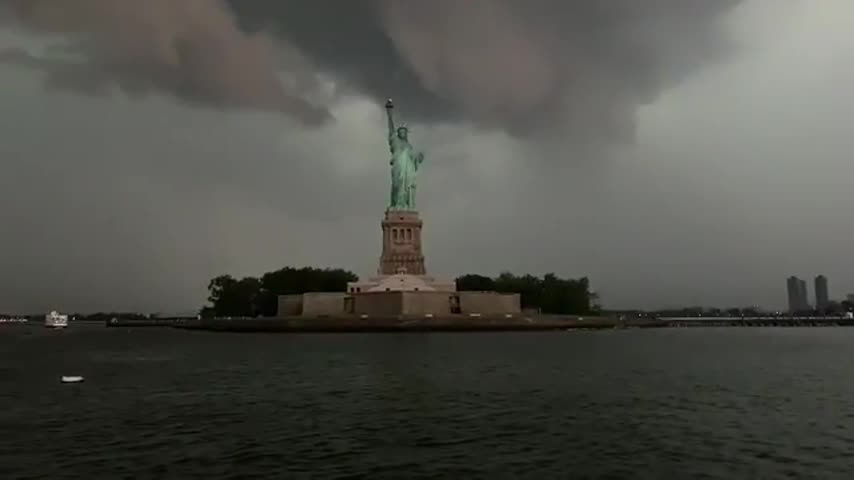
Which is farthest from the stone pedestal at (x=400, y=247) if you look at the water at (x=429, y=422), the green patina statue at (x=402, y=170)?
the water at (x=429, y=422)

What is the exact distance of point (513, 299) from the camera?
79250 millimetres

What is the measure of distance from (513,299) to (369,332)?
1813cm

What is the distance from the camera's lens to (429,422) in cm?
1689

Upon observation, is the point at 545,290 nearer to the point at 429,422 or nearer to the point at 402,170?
the point at 402,170

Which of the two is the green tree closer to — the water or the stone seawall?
the stone seawall

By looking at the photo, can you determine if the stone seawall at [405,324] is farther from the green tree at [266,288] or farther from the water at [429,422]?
the water at [429,422]

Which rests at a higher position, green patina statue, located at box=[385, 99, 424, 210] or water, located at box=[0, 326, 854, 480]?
green patina statue, located at box=[385, 99, 424, 210]

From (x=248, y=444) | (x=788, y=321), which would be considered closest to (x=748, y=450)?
(x=248, y=444)

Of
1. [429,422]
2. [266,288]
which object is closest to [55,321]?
[266,288]

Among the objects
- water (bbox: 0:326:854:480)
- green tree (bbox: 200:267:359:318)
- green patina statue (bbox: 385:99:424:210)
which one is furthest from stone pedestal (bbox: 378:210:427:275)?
water (bbox: 0:326:854:480)

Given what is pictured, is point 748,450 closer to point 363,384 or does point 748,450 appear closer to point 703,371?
point 363,384

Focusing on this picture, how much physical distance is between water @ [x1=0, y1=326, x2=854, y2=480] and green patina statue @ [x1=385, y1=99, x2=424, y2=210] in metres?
47.5

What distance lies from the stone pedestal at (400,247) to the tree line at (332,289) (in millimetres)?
23752

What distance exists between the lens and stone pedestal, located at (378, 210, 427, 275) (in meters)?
76.2
